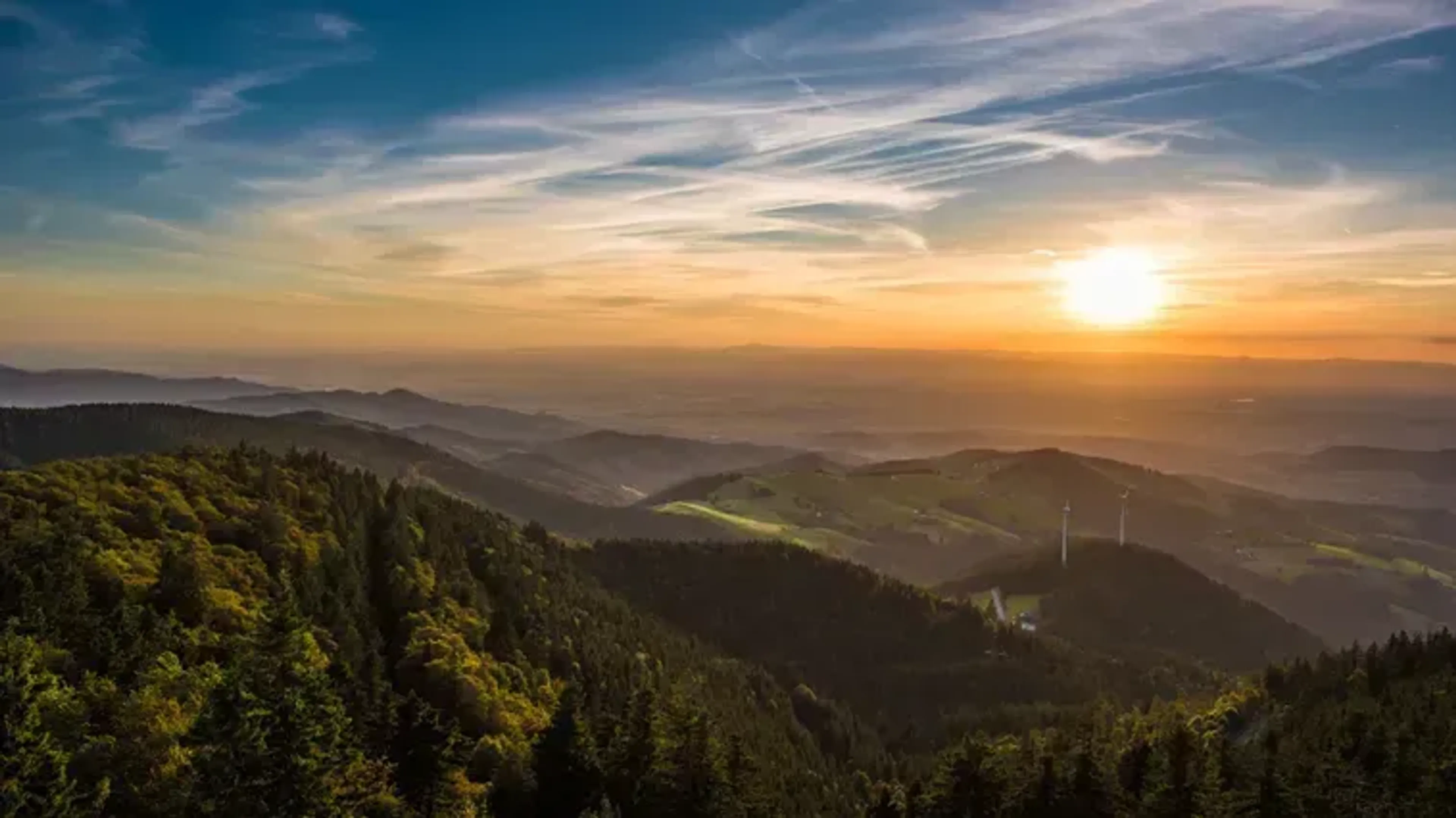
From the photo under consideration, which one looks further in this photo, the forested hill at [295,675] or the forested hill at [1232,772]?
the forested hill at [1232,772]

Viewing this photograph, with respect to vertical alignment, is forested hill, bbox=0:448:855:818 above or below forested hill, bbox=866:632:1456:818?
above

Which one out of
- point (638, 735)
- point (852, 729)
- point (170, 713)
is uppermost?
point (170, 713)

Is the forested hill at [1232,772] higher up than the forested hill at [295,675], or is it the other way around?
the forested hill at [295,675]

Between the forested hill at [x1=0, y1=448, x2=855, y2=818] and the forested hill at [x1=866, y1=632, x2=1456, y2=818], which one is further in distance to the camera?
the forested hill at [x1=866, y1=632, x2=1456, y2=818]

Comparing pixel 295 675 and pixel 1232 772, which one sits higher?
pixel 295 675

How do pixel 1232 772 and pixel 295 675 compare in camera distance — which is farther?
pixel 1232 772

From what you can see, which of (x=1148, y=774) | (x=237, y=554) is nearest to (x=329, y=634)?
(x=237, y=554)

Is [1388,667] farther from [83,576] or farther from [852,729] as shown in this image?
[83,576]

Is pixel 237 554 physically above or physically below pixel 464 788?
above
